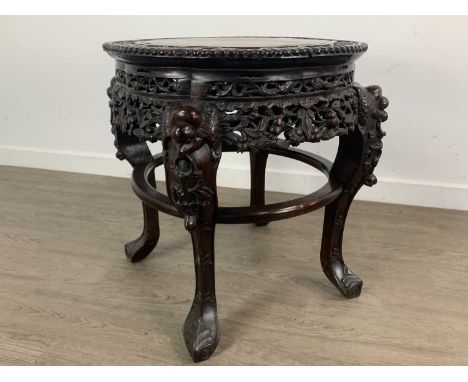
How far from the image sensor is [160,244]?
5.93 ft

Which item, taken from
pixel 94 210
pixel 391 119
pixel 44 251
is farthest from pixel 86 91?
pixel 391 119

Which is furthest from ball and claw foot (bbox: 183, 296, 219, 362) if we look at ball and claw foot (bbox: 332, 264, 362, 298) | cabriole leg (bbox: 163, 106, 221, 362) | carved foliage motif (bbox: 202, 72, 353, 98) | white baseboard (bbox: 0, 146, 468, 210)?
white baseboard (bbox: 0, 146, 468, 210)

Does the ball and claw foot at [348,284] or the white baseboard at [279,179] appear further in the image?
the white baseboard at [279,179]

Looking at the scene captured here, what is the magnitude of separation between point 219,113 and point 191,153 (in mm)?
109

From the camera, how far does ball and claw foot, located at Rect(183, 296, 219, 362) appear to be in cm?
120

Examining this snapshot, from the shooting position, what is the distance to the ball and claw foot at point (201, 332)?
3.94 ft

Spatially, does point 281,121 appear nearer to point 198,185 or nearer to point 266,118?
point 266,118

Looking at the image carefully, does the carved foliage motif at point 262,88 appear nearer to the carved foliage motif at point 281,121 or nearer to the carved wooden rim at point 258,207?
the carved foliage motif at point 281,121

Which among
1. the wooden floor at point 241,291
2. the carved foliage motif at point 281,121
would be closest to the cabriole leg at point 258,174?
the wooden floor at point 241,291

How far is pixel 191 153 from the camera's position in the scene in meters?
1.02

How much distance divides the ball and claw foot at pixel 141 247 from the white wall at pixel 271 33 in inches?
29.6

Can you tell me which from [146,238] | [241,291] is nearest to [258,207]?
[241,291]

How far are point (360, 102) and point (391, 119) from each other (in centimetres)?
91

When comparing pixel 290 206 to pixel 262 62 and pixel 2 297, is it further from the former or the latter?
pixel 2 297
